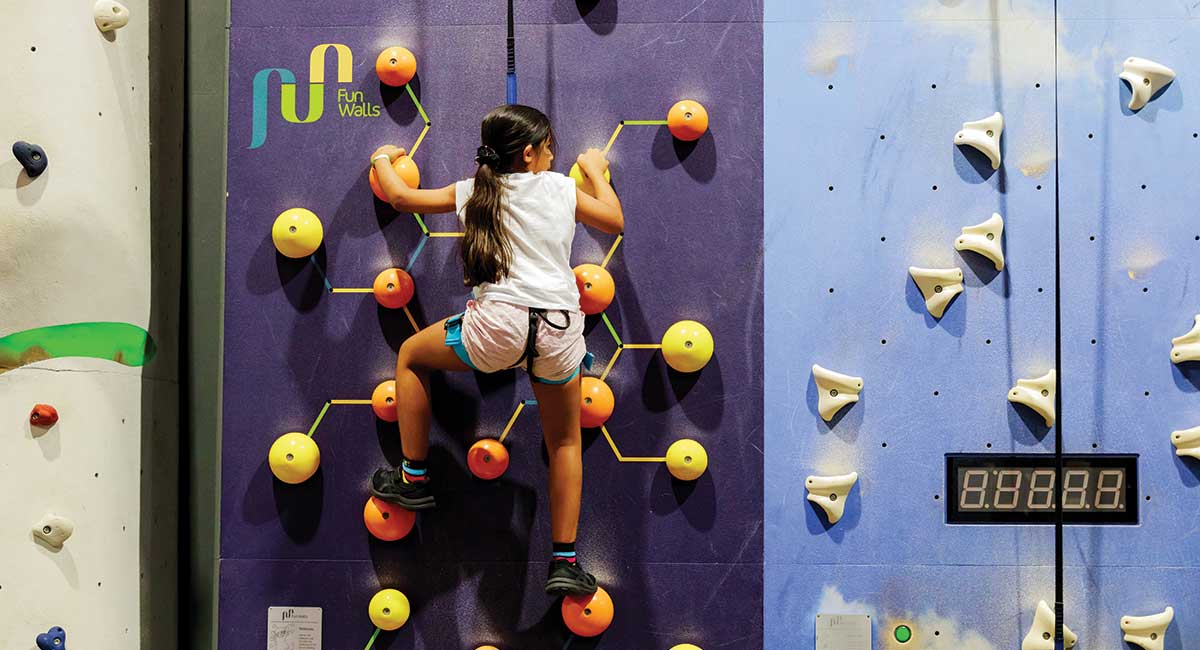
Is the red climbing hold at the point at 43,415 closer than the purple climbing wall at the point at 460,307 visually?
Yes

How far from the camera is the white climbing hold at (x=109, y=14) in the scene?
2.78 m

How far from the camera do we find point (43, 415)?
8.57 ft

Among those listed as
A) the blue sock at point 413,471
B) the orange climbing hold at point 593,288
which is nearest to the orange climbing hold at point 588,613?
the blue sock at point 413,471

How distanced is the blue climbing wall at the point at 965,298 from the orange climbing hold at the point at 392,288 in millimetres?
1065

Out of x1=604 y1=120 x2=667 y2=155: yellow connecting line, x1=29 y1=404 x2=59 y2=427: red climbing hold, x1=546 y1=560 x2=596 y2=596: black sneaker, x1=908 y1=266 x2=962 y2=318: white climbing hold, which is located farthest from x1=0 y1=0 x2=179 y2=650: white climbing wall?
x1=908 y1=266 x2=962 y2=318: white climbing hold

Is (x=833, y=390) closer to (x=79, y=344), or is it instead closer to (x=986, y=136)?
(x=986, y=136)

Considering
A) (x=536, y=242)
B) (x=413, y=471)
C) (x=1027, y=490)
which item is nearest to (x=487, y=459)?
(x=413, y=471)

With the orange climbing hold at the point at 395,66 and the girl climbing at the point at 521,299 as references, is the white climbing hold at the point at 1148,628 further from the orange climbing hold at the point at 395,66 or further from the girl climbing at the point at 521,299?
the orange climbing hold at the point at 395,66

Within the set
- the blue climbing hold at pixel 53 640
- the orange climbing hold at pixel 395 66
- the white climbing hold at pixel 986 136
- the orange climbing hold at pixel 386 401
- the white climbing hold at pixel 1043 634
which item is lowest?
the white climbing hold at pixel 1043 634

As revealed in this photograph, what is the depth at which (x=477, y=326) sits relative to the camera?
2658mm

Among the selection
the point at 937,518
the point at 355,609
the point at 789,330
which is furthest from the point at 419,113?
the point at 937,518

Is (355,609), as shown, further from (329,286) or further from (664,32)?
(664,32)

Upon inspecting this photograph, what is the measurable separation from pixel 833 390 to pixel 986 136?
86 centimetres

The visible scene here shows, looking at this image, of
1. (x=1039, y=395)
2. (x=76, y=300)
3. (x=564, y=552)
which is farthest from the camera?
(x=1039, y=395)
